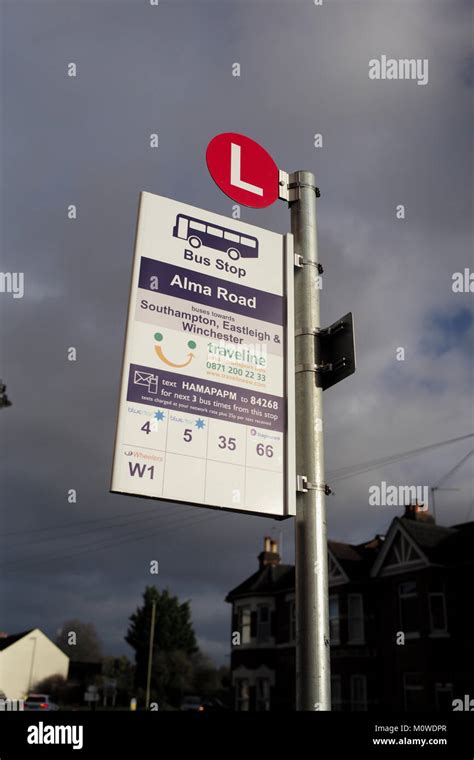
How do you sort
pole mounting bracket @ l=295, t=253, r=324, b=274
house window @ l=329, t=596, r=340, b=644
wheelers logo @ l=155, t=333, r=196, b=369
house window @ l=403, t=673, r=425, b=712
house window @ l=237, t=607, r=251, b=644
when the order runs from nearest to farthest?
Answer: wheelers logo @ l=155, t=333, r=196, b=369 < pole mounting bracket @ l=295, t=253, r=324, b=274 < house window @ l=403, t=673, r=425, b=712 < house window @ l=329, t=596, r=340, b=644 < house window @ l=237, t=607, r=251, b=644

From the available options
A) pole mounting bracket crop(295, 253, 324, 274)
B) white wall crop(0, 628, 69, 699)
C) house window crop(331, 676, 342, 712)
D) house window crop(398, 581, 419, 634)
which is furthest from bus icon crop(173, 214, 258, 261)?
white wall crop(0, 628, 69, 699)

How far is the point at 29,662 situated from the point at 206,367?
293 feet

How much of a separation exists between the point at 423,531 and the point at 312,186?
2938 cm

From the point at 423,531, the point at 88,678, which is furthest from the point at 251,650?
the point at 88,678

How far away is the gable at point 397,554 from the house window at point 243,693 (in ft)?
42.6

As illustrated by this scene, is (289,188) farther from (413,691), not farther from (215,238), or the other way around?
(413,691)

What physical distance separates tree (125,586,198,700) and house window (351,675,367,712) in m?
55.8

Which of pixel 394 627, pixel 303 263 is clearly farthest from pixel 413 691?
pixel 303 263

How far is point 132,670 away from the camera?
9712 centimetres

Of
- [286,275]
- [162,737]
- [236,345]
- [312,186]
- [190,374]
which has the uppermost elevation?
[312,186]

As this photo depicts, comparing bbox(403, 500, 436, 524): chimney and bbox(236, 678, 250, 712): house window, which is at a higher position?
bbox(403, 500, 436, 524): chimney

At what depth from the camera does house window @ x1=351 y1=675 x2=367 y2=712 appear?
32.3 m

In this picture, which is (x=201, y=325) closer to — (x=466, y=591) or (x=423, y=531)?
(x=466, y=591)

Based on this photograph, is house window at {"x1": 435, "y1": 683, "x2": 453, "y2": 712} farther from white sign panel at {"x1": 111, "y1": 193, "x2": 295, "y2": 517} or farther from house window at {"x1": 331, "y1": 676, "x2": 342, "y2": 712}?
white sign panel at {"x1": 111, "y1": 193, "x2": 295, "y2": 517}
